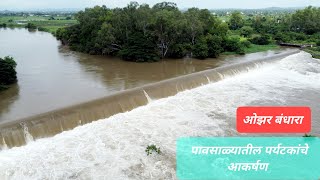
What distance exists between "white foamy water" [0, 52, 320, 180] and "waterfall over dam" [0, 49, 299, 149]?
0.80 ft

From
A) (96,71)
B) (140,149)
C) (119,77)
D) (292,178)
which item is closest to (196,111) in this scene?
(140,149)

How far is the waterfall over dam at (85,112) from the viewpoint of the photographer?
8.45 meters

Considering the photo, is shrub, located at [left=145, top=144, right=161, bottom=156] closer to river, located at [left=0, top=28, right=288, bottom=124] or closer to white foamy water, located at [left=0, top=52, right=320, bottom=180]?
white foamy water, located at [left=0, top=52, right=320, bottom=180]

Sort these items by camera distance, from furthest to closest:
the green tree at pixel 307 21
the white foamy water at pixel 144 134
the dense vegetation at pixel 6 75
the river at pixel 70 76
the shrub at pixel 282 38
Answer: the green tree at pixel 307 21 → the shrub at pixel 282 38 → the dense vegetation at pixel 6 75 → the river at pixel 70 76 → the white foamy water at pixel 144 134

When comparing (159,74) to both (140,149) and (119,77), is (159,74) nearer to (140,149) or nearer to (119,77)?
(119,77)

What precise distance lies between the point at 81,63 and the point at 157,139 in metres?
12.7

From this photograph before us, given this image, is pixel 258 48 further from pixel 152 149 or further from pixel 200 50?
pixel 152 149

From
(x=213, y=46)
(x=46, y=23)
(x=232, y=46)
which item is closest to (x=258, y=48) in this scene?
(x=232, y=46)

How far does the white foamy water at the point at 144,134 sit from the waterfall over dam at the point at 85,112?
9.6 inches

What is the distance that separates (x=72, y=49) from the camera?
26500 mm

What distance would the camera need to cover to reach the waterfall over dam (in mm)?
8445

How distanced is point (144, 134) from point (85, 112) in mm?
→ 2053

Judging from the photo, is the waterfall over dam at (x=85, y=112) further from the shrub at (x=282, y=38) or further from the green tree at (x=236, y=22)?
the green tree at (x=236, y=22)

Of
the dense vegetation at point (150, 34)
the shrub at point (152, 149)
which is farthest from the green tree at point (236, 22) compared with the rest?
the shrub at point (152, 149)
